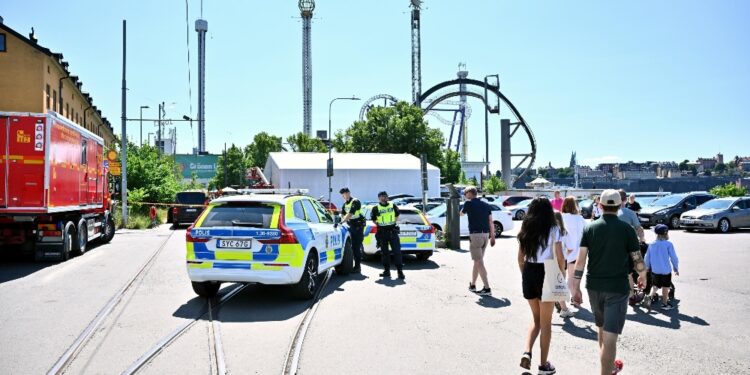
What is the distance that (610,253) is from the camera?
4898 millimetres

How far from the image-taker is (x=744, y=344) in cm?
641

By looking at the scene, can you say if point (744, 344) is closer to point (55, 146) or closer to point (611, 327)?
point (611, 327)

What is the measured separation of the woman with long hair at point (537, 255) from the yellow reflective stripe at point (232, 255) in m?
4.14

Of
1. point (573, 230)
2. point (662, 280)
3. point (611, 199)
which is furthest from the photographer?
point (573, 230)

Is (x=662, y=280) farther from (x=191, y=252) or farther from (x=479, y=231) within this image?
(x=191, y=252)

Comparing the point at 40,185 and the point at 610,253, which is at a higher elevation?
the point at 40,185

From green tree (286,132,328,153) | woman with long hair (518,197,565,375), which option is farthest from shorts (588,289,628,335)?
green tree (286,132,328,153)

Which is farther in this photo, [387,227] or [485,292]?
[387,227]

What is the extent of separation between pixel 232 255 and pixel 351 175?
32918 mm

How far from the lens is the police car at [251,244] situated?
27.1ft

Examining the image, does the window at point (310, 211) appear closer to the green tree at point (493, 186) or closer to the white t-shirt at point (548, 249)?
the white t-shirt at point (548, 249)

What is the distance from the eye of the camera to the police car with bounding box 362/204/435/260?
44.8 ft

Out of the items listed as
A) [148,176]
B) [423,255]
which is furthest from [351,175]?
[423,255]

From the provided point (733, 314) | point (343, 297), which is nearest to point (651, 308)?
point (733, 314)
